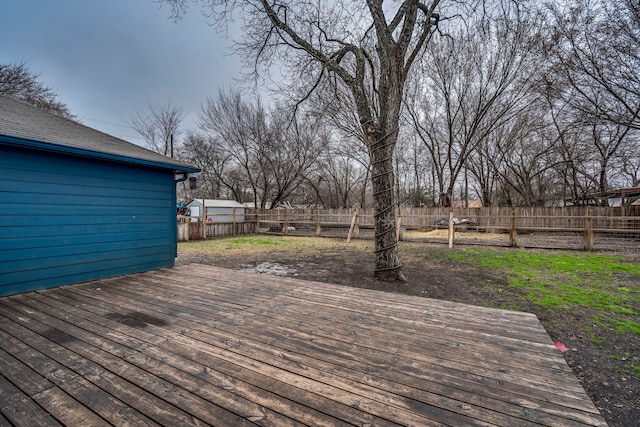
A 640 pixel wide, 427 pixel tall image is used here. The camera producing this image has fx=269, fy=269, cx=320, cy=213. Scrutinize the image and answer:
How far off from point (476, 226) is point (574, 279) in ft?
21.0

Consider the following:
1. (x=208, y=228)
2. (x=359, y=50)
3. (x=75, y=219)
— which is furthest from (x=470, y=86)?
(x=75, y=219)

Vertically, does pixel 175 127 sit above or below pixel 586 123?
above

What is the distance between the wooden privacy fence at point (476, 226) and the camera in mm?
9289

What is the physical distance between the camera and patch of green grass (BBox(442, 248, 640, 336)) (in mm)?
3659

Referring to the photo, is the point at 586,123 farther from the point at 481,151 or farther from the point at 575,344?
the point at 575,344

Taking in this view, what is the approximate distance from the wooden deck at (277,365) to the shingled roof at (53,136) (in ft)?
6.07

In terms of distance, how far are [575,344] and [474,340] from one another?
144 cm

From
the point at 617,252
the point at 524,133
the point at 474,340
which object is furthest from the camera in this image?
the point at 524,133

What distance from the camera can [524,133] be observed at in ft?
48.3

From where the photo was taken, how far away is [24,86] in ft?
38.8

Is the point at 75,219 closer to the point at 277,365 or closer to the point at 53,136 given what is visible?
the point at 53,136

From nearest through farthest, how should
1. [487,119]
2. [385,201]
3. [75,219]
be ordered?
1. [75,219]
2. [385,201]
3. [487,119]

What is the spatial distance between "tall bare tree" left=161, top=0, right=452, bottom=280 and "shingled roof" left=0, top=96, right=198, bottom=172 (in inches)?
123

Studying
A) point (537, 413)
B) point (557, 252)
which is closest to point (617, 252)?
point (557, 252)
